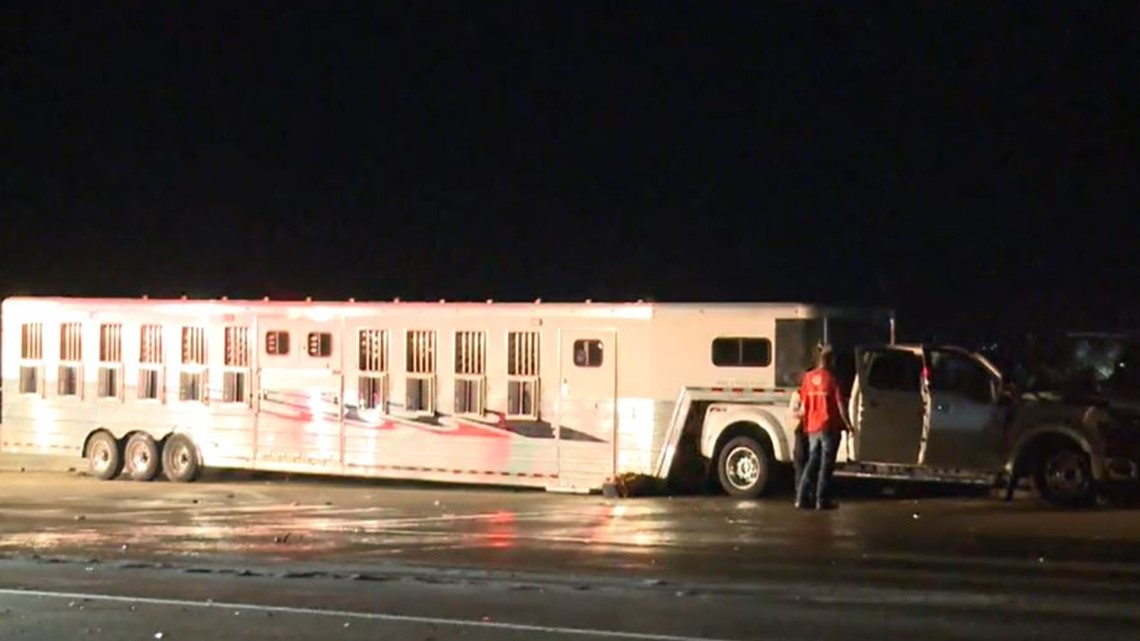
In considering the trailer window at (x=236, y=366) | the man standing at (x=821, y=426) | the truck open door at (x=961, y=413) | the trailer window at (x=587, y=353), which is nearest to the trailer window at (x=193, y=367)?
the trailer window at (x=236, y=366)

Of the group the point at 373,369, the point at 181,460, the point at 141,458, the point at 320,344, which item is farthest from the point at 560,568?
the point at 141,458

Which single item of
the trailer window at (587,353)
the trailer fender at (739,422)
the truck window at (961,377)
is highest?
the trailer window at (587,353)

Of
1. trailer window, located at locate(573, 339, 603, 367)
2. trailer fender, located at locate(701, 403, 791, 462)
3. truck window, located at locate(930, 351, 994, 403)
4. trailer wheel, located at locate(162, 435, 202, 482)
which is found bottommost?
trailer wheel, located at locate(162, 435, 202, 482)

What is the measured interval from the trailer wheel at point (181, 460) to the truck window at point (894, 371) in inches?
367

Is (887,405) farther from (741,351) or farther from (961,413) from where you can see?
(741,351)

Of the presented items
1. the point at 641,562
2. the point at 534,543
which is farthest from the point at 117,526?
the point at 641,562

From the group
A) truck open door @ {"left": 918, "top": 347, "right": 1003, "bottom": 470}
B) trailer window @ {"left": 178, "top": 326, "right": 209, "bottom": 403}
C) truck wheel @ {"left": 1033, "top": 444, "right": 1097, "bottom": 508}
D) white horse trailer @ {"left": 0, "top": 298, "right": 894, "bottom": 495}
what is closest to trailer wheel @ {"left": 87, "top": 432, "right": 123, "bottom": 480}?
white horse trailer @ {"left": 0, "top": 298, "right": 894, "bottom": 495}

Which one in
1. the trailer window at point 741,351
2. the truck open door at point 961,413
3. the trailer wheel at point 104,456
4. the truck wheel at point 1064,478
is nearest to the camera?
the truck wheel at point 1064,478

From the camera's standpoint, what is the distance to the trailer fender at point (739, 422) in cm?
2108

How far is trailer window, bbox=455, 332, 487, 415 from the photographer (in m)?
22.5

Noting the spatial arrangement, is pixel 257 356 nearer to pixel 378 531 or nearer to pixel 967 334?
pixel 378 531

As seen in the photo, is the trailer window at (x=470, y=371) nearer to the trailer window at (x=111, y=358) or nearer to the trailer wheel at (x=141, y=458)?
the trailer wheel at (x=141, y=458)

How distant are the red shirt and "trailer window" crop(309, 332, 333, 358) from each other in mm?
6888

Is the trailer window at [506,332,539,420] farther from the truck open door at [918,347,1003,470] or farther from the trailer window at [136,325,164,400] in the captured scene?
the trailer window at [136,325,164,400]
